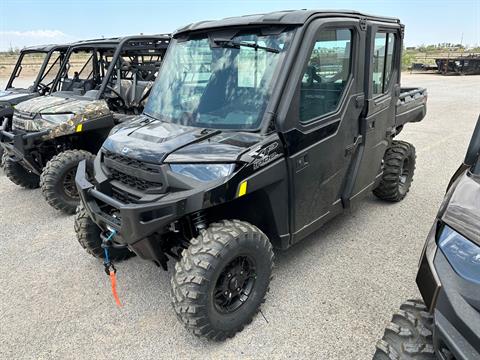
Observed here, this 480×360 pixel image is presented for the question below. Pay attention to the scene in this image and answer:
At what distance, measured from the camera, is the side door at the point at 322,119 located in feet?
9.12

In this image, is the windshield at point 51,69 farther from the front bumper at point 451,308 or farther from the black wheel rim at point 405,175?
the front bumper at point 451,308

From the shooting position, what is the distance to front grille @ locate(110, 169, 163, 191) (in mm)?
2609

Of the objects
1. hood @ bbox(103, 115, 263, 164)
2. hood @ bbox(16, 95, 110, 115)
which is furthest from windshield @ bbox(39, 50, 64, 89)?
hood @ bbox(103, 115, 263, 164)

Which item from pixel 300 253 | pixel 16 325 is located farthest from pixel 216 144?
pixel 16 325

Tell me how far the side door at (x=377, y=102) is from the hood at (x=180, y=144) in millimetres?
1466

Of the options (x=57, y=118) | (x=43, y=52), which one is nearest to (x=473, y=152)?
(x=57, y=118)

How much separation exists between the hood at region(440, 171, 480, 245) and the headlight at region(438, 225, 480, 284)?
0.09ft

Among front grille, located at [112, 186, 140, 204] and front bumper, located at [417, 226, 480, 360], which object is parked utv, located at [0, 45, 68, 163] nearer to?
front grille, located at [112, 186, 140, 204]

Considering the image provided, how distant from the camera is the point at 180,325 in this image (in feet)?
9.27

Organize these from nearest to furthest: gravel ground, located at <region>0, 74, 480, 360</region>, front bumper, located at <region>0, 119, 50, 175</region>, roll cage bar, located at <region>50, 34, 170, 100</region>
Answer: gravel ground, located at <region>0, 74, 480, 360</region> → front bumper, located at <region>0, 119, 50, 175</region> → roll cage bar, located at <region>50, 34, 170, 100</region>

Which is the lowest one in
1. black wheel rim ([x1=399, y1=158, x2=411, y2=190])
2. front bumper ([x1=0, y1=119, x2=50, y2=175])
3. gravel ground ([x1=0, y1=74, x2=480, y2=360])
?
gravel ground ([x1=0, y1=74, x2=480, y2=360])

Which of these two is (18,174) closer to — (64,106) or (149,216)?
(64,106)

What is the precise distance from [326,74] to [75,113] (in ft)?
11.6

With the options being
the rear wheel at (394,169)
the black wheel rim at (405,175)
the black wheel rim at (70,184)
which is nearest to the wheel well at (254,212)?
the rear wheel at (394,169)
